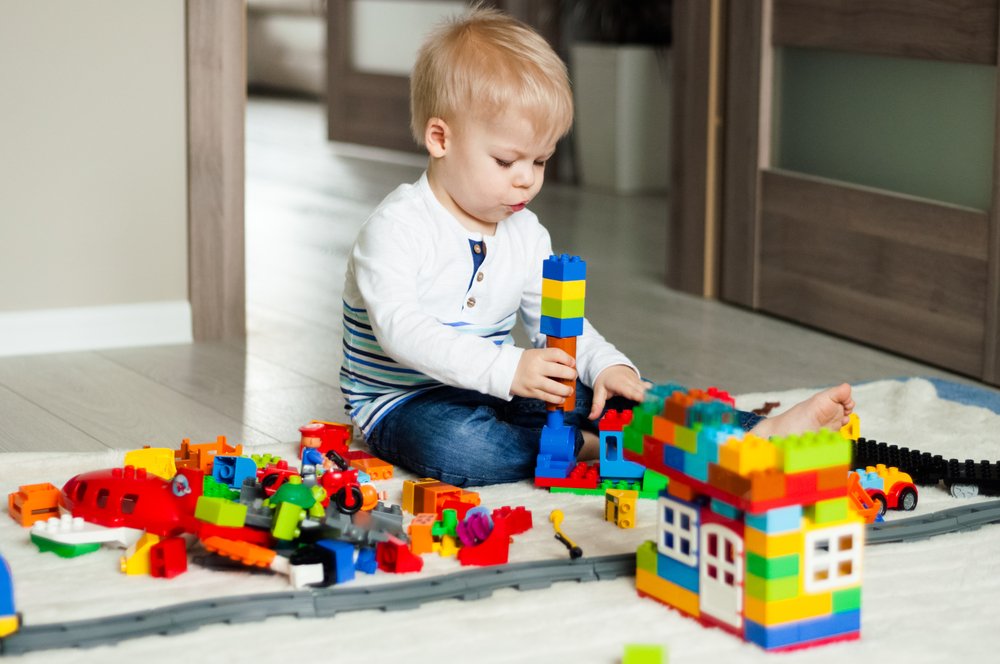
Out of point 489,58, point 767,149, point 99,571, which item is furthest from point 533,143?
point 767,149

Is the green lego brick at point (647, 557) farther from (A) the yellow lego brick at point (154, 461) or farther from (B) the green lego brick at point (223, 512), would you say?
(A) the yellow lego brick at point (154, 461)

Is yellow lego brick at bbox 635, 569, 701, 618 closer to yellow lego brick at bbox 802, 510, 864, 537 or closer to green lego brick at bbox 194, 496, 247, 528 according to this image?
yellow lego brick at bbox 802, 510, 864, 537

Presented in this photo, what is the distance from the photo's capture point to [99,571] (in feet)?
3.95

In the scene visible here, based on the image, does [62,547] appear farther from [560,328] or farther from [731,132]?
[731,132]

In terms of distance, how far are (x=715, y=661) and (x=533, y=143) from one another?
2.11 ft

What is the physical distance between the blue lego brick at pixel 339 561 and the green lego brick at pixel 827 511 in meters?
0.39

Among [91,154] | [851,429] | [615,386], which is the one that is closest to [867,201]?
[851,429]

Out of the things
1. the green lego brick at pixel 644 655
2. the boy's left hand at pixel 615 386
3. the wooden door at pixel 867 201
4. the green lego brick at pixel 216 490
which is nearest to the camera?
the green lego brick at pixel 644 655

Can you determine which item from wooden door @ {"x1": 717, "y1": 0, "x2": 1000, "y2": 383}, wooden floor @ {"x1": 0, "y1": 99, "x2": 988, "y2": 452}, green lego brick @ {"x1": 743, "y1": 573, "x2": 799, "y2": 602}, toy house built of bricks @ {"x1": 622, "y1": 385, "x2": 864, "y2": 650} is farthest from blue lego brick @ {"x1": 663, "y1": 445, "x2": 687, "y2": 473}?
wooden door @ {"x1": 717, "y1": 0, "x2": 1000, "y2": 383}

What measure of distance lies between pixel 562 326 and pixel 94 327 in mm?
1071

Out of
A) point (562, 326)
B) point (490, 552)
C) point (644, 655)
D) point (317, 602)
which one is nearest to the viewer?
point (644, 655)

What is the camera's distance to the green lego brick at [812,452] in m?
1.01

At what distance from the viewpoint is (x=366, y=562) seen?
1195 mm

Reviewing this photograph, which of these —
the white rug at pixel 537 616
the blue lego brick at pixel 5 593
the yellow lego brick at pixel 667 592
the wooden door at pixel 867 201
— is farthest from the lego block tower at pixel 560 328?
the wooden door at pixel 867 201
